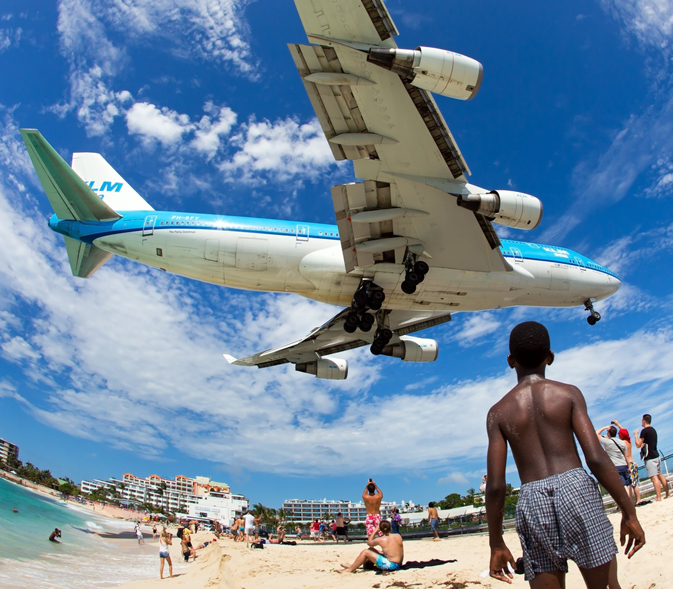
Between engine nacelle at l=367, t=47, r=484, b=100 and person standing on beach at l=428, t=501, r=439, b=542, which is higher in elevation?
engine nacelle at l=367, t=47, r=484, b=100

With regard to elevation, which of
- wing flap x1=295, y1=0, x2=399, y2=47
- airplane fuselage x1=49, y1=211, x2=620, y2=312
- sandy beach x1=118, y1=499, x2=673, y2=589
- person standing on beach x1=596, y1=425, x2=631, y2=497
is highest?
wing flap x1=295, y1=0, x2=399, y2=47

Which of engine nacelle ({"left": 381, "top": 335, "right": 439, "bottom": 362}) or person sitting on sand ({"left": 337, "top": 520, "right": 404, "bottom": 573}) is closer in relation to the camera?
person sitting on sand ({"left": 337, "top": 520, "right": 404, "bottom": 573})

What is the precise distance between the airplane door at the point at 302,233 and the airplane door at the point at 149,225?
5.10 meters

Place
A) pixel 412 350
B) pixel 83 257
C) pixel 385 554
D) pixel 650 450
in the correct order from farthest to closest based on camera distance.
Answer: pixel 412 350 → pixel 83 257 → pixel 650 450 → pixel 385 554

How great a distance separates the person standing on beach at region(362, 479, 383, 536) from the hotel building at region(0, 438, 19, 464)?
167 m

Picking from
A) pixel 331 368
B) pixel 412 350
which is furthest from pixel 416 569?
pixel 331 368

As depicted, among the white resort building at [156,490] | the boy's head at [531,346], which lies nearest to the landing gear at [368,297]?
the boy's head at [531,346]

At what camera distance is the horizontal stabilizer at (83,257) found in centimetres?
1758

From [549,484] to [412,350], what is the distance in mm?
17358

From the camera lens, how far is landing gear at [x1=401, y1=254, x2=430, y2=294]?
603 inches

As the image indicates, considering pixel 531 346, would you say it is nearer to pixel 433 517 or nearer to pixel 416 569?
pixel 416 569

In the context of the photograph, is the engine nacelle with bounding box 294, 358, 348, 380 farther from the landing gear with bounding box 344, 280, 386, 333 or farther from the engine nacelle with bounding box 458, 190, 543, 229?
the engine nacelle with bounding box 458, 190, 543, 229

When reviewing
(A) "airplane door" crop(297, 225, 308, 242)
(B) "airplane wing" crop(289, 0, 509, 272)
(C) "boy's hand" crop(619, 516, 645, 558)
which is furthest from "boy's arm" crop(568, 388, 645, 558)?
(A) "airplane door" crop(297, 225, 308, 242)

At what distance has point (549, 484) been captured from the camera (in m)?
2.82
